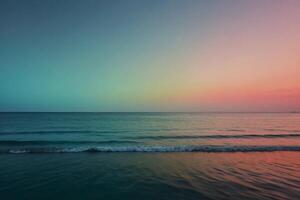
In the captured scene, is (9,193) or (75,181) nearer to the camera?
(9,193)

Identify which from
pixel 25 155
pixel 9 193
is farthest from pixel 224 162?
pixel 25 155

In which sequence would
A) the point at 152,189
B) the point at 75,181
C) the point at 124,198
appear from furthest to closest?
the point at 75,181, the point at 152,189, the point at 124,198

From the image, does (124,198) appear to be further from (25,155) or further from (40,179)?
(25,155)

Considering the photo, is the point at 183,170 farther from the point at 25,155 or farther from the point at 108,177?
the point at 25,155

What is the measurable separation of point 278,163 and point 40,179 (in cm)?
1227

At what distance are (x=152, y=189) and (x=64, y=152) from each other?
29.9ft

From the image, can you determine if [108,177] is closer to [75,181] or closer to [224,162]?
[75,181]

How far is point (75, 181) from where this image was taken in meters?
7.53

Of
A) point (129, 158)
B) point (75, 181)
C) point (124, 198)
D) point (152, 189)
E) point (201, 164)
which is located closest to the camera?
point (124, 198)

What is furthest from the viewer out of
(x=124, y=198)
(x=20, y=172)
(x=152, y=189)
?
(x=20, y=172)

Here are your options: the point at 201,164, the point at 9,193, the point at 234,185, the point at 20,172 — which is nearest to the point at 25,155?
the point at 20,172

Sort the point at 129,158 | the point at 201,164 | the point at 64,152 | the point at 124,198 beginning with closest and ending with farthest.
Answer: the point at 124,198
the point at 201,164
the point at 129,158
the point at 64,152

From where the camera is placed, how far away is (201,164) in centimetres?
1019

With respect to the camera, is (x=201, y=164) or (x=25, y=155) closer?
(x=201, y=164)
